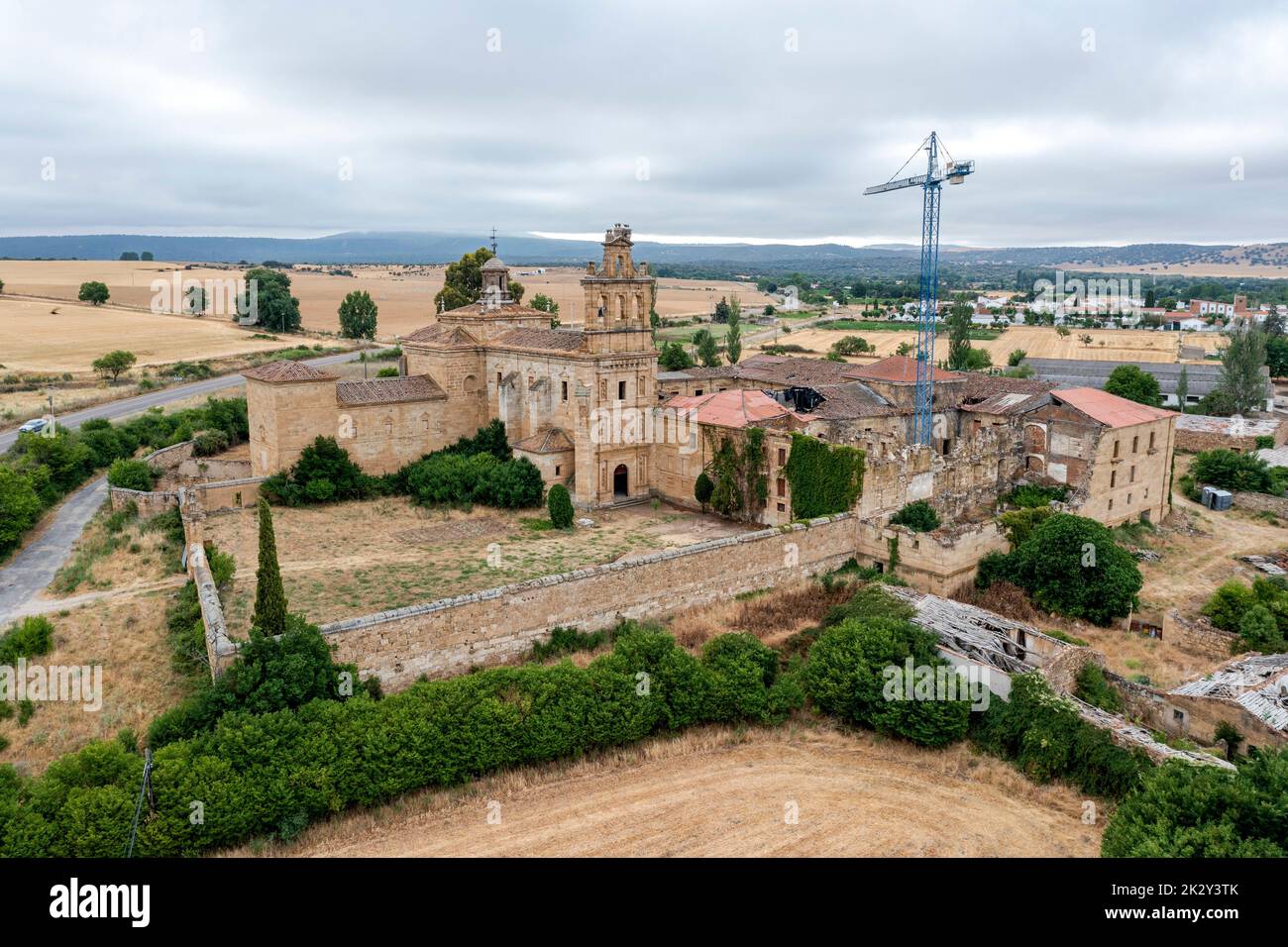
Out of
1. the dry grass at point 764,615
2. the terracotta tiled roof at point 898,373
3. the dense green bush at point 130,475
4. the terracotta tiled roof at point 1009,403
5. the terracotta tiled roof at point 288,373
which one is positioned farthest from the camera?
the terracotta tiled roof at point 898,373

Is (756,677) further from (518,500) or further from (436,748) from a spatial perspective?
(518,500)

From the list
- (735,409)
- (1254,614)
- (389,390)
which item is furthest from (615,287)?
(1254,614)

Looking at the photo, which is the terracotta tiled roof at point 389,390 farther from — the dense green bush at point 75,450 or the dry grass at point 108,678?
the dry grass at point 108,678

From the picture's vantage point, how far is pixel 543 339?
37.3 metres

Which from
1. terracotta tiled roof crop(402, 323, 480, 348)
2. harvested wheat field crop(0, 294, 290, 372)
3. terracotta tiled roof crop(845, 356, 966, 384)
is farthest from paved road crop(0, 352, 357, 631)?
terracotta tiled roof crop(845, 356, 966, 384)

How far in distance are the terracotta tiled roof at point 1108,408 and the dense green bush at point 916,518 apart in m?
7.72

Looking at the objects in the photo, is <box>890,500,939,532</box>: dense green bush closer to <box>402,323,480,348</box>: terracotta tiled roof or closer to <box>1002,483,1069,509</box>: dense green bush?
<box>1002,483,1069,509</box>: dense green bush

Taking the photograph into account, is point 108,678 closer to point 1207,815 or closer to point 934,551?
point 1207,815

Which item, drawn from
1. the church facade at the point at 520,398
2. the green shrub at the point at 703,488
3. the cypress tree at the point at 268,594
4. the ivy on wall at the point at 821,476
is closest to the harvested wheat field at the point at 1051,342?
the church facade at the point at 520,398

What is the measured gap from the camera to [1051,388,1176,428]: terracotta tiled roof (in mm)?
31844

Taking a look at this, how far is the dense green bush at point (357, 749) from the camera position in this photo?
13.2 metres

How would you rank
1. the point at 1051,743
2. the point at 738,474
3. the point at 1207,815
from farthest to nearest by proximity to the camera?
the point at 738,474, the point at 1051,743, the point at 1207,815

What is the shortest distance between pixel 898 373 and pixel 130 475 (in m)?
31.9

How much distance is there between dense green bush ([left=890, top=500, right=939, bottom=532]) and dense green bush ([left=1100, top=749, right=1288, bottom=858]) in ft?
52.5
